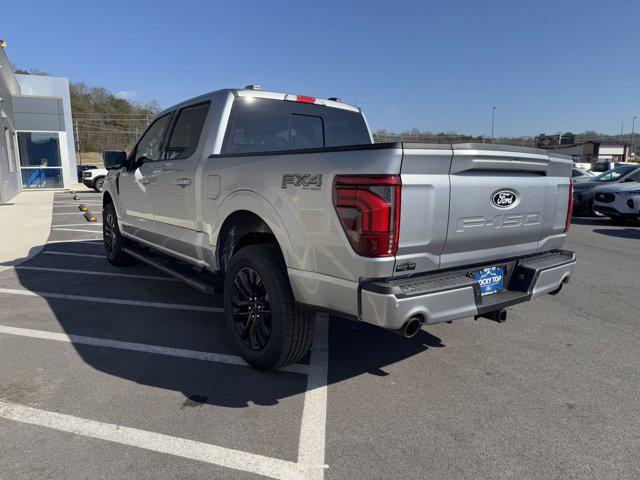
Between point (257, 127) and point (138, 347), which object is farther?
point (257, 127)

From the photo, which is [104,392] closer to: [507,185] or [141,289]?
[141,289]

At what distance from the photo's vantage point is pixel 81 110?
70.6 metres

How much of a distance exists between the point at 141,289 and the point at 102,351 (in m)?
1.92

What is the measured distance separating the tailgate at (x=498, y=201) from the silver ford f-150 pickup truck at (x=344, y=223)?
10mm

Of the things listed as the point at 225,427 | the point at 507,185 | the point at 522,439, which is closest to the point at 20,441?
the point at 225,427

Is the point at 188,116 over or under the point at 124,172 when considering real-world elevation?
over

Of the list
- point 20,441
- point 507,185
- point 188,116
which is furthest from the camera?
point 188,116

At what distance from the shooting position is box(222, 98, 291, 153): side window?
4051 mm

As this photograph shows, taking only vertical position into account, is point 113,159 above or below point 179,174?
above

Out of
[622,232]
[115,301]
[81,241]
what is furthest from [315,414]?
[622,232]

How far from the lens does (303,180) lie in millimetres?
2793

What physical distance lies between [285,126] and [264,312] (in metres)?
1.96

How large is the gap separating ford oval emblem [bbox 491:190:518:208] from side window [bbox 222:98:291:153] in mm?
2108

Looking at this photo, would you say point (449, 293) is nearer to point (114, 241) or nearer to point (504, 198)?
point (504, 198)
